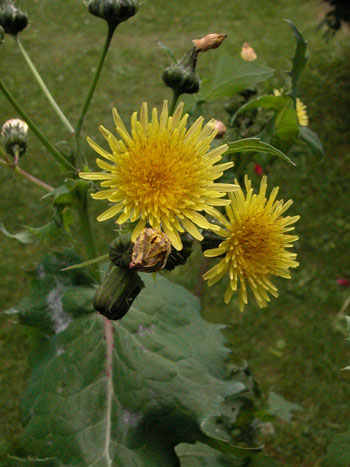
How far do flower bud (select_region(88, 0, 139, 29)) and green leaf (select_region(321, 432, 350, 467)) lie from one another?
1.22m

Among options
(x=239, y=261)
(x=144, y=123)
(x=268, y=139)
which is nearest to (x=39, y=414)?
(x=239, y=261)

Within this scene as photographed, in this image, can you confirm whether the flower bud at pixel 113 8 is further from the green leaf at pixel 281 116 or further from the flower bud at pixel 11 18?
the green leaf at pixel 281 116

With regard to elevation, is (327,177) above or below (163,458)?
above

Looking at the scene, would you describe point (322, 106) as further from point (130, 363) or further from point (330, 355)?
point (130, 363)

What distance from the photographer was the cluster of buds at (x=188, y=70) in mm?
1474

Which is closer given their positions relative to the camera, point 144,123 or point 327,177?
point 144,123

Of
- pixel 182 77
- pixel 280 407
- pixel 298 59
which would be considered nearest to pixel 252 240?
pixel 182 77

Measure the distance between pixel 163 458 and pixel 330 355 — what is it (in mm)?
2196

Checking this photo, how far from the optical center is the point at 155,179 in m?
1.24

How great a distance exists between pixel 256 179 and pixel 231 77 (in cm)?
267

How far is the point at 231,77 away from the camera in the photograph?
170 cm

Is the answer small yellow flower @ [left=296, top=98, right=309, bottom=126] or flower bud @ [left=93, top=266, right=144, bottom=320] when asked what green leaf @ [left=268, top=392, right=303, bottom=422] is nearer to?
small yellow flower @ [left=296, top=98, right=309, bottom=126]

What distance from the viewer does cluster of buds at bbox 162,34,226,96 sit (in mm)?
1474

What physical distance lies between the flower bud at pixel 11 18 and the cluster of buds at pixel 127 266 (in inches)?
29.2
